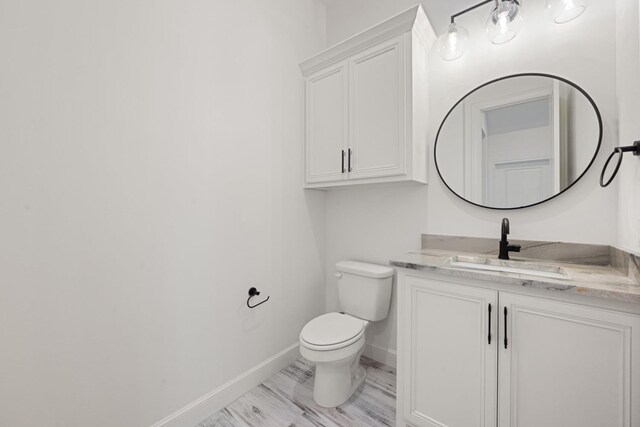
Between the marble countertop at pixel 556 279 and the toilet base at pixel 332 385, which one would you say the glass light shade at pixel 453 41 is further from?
the toilet base at pixel 332 385

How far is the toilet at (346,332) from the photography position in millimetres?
1461

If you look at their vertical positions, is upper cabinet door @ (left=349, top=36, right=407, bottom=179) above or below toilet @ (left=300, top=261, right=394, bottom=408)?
above

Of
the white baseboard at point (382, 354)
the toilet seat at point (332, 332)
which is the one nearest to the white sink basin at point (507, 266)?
the toilet seat at point (332, 332)

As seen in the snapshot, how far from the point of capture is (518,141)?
145 cm

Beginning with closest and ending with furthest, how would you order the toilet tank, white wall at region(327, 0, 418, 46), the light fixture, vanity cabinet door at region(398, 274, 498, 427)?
vanity cabinet door at region(398, 274, 498, 427) → the light fixture → the toilet tank → white wall at region(327, 0, 418, 46)

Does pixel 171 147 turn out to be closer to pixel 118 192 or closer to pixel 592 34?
pixel 118 192

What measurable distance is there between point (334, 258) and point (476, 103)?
152 cm

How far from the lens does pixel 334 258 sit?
227 cm

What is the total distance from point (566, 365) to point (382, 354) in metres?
1.25

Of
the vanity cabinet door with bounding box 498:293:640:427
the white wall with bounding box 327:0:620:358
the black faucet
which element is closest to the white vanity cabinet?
the vanity cabinet door with bounding box 498:293:640:427

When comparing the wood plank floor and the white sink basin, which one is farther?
the wood plank floor

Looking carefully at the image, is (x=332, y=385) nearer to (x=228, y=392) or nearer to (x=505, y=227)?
(x=228, y=392)

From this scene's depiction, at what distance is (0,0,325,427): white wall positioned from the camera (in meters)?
0.96

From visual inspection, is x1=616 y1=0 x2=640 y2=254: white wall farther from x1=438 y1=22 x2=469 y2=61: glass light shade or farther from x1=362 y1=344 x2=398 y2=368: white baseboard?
x1=362 y1=344 x2=398 y2=368: white baseboard
